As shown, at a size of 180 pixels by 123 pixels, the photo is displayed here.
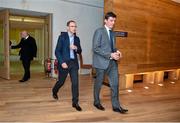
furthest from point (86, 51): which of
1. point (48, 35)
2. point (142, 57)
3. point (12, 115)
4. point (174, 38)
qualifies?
point (12, 115)

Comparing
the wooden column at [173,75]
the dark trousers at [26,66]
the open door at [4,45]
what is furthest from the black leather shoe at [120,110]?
the wooden column at [173,75]

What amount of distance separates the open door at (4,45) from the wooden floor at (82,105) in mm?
942

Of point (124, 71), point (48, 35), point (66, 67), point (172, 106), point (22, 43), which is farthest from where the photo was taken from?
point (48, 35)

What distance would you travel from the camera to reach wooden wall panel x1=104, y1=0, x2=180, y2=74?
6082 millimetres

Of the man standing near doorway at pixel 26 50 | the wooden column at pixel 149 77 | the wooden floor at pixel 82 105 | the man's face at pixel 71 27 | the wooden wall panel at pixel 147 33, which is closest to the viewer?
the wooden floor at pixel 82 105

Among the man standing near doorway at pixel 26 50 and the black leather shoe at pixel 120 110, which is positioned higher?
the man standing near doorway at pixel 26 50

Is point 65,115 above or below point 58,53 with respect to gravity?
below

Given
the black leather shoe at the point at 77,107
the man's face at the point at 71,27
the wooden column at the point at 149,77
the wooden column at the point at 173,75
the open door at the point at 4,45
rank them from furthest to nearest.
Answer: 1. the wooden column at the point at 173,75
2. the wooden column at the point at 149,77
3. the open door at the point at 4,45
4. the black leather shoe at the point at 77,107
5. the man's face at the point at 71,27

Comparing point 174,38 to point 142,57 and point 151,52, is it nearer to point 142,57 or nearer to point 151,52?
point 151,52

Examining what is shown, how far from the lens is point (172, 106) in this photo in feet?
14.4

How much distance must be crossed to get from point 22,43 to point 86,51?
9.16 ft

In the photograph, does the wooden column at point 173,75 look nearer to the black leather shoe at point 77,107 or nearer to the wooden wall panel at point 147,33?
the wooden wall panel at point 147,33

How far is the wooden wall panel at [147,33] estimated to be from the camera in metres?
6.08

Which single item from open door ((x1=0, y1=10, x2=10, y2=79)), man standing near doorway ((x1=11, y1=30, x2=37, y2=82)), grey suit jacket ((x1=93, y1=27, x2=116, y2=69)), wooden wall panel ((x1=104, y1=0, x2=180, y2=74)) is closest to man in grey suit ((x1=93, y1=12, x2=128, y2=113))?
grey suit jacket ((x1=93, y1=27, x2=116, y2=69))
